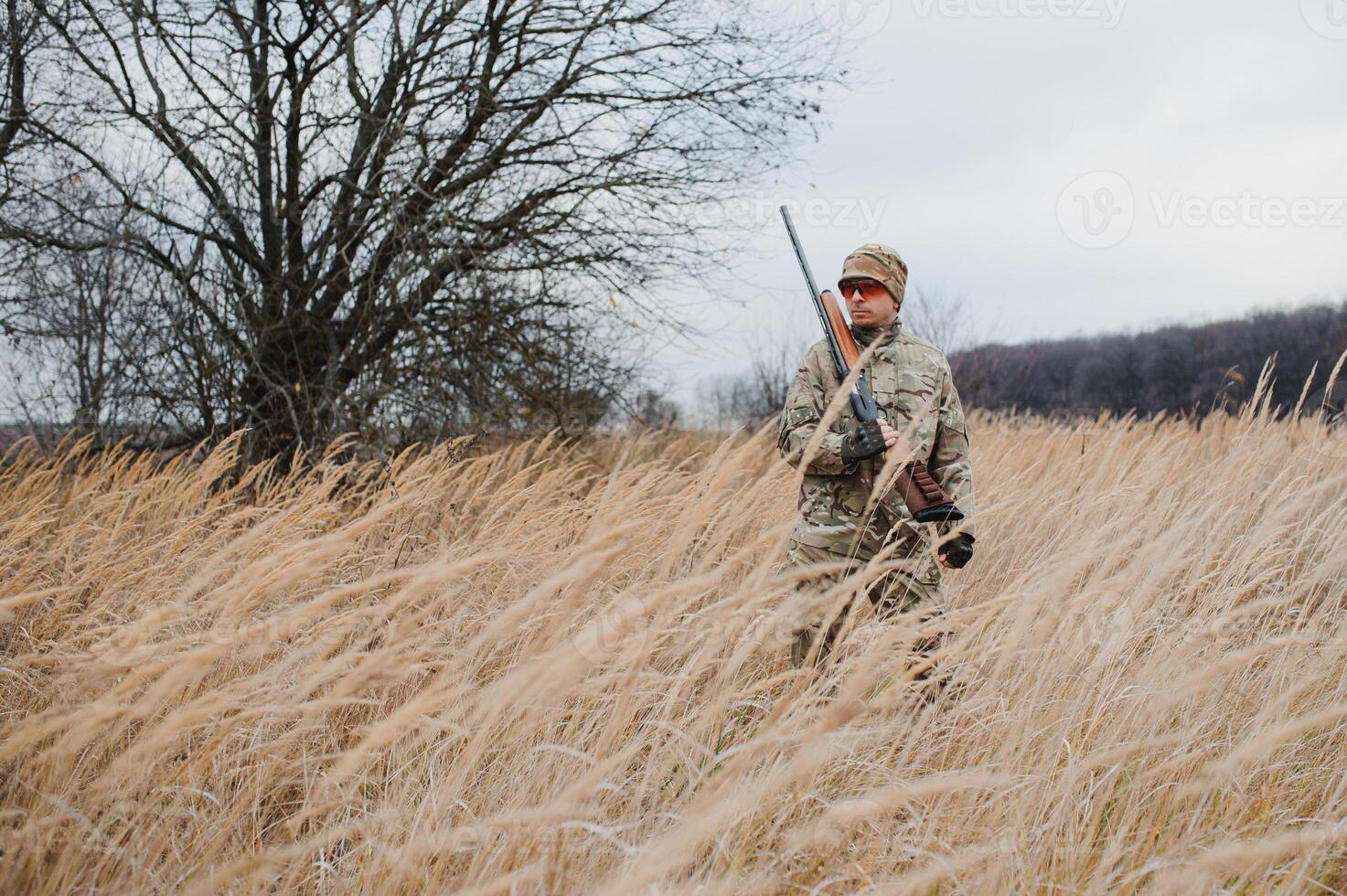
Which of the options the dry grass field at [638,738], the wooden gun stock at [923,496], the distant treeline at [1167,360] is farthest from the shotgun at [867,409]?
the distant treeline at [1167,360]

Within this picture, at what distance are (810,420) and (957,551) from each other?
0.58 m

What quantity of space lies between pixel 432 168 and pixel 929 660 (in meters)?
5.10

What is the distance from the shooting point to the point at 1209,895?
4.73ft

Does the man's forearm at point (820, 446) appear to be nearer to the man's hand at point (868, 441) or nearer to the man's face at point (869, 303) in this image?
the man's hand at point (868, 441)

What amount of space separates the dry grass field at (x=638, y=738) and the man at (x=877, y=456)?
326 mm

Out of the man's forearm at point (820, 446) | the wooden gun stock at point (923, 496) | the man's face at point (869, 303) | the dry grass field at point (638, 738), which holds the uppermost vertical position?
the man's face at point (869, 303)

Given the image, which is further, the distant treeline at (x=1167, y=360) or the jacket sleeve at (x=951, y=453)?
the distant treeline at (x=1167, y=360)

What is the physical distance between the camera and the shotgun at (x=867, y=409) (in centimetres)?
224

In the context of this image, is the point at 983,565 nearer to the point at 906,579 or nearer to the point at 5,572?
the point at 906,579

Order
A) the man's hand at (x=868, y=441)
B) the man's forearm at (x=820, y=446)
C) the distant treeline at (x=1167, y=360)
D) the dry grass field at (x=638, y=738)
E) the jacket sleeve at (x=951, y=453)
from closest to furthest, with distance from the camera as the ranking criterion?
the dry grass field at (x=638, y=738), the man's hand at (x=868, y=441), the man's forearm at (x=820, y=446), the jacket sleeve at (x=951, y=453), the distant treeline at (x=1167, y=360)

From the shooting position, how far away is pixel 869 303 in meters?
2.54

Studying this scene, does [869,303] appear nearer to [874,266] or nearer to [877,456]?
[874,266]

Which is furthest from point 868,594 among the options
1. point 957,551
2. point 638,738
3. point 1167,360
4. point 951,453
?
point 1167,360

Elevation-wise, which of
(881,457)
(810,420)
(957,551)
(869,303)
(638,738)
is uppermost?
(869,303)
